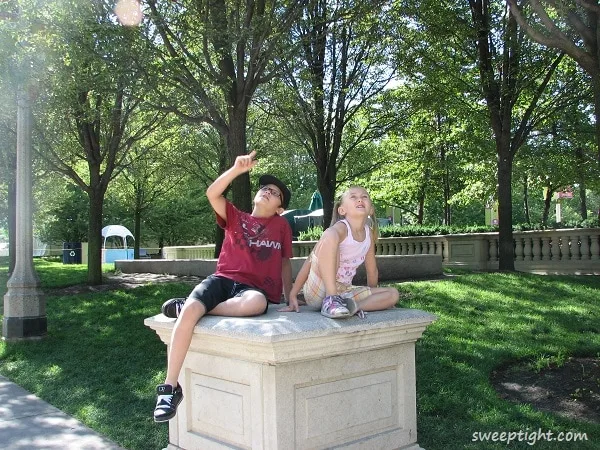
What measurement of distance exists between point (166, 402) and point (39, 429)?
8.45 ft

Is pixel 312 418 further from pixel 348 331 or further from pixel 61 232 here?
pixel 61 232

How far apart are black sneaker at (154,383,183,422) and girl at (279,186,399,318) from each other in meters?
0.91

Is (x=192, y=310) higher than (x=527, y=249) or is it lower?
lower

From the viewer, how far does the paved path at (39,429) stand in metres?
4.86

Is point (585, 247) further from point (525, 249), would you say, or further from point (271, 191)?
point (271, 191)

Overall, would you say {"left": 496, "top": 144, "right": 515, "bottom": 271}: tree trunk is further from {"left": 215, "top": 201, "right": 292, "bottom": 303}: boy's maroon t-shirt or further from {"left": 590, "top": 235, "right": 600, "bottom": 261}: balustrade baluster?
{"left": 215, "top": 201, "right": 292, "bottom": 303}: boy's maroon t-shirt

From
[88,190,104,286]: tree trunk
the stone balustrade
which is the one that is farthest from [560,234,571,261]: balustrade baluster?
[88,190,104,286]: tree trunk

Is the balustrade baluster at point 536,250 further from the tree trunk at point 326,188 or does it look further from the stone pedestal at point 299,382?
the stone pedestal at point 299,382

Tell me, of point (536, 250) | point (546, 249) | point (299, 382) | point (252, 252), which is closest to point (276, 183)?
point (252, 252)

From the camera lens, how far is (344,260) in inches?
161

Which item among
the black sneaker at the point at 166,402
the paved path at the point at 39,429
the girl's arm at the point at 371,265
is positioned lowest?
the paved path at the point at 39,429

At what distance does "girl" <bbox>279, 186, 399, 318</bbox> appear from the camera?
12.6ft

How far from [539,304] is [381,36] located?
25.1ft

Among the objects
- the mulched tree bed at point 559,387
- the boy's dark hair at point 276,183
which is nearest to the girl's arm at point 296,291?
the boy's dark hair at point 276,183
